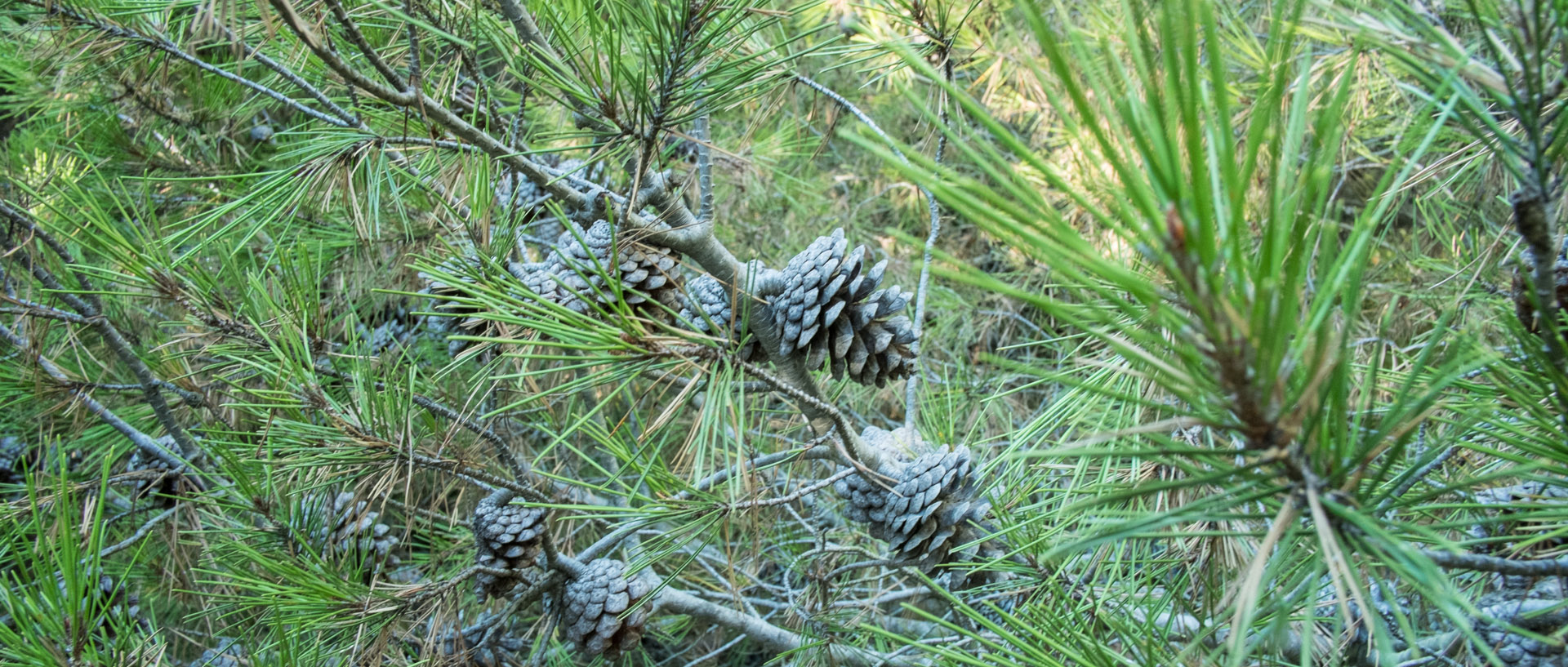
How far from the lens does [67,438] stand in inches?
42.7

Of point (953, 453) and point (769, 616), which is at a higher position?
point (953, 453)

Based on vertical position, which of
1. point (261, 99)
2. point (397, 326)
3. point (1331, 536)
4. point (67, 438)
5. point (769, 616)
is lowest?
point (769, 616)

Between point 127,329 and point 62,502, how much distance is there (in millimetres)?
749

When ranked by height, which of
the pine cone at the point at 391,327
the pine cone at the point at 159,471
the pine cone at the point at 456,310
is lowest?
the pine cone at the point at 159,471

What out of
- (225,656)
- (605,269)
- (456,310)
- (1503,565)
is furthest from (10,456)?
(1503,565)

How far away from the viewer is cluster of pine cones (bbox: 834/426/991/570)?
2.15 feet

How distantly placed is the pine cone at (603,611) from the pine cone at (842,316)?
31 cm

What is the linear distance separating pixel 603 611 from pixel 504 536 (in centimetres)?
11

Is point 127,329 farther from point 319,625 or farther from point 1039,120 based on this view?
point 1039,120

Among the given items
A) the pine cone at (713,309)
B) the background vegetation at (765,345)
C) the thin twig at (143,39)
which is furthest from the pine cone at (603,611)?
the thin twig at (143,39)

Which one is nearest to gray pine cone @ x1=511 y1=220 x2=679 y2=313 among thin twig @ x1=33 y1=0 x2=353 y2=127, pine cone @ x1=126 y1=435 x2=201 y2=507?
thin twig @ x1=33 y1=0 x2=353 y2=127

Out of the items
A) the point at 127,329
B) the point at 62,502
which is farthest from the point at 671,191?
the point at 127,329

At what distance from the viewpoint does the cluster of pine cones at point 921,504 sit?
65 centimetres

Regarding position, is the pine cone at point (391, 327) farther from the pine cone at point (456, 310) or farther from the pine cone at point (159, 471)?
the pine cone at point (159, 471)
